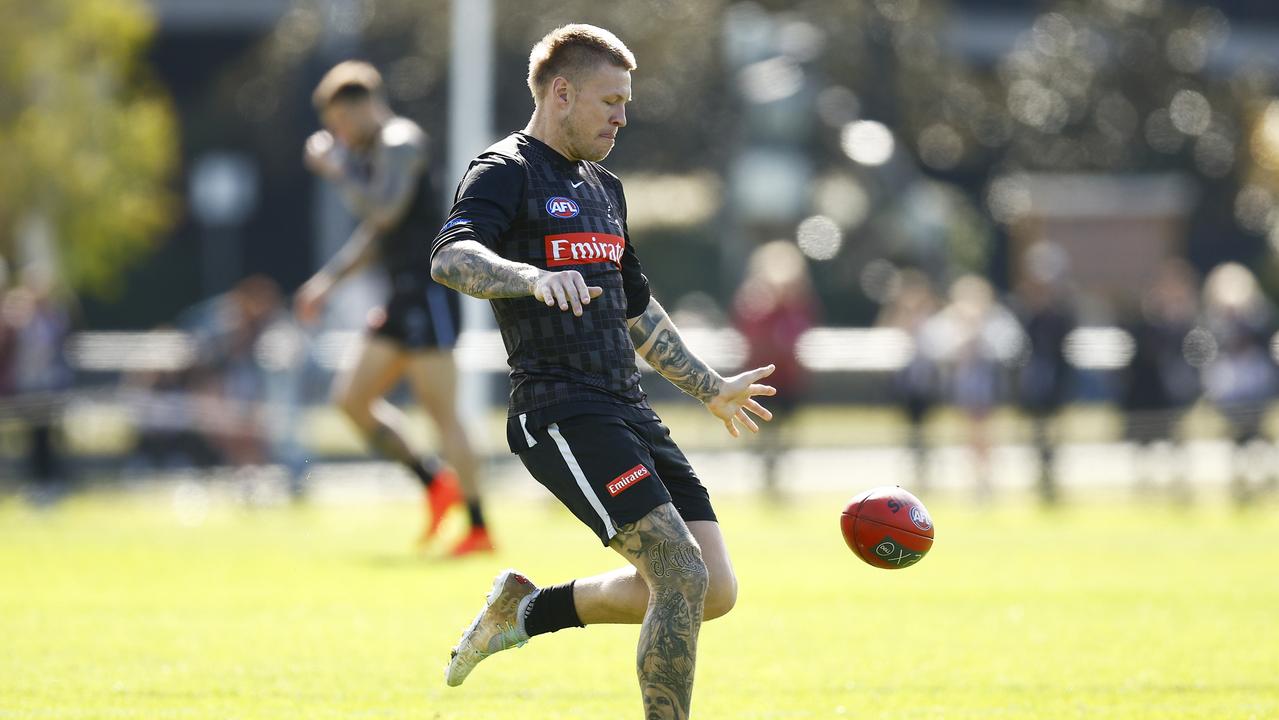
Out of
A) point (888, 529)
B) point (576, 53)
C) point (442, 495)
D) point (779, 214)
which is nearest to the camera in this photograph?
point (576, 53)

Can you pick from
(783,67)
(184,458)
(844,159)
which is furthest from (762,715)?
(844,159)

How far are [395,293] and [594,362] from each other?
5832 millimetres

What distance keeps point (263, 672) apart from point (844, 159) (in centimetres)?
3277

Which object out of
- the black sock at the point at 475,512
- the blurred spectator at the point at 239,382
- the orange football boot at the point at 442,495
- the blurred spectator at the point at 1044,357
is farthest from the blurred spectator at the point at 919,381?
the black sock at the point at 475,512

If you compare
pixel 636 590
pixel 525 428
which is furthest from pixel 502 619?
pixel 525 428

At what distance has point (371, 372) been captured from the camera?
11.5 meters

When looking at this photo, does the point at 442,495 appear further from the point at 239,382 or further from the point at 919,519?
the point at 239,382

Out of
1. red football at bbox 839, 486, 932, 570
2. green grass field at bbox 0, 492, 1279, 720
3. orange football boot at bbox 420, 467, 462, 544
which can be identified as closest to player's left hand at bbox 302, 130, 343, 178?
orange football boot at bbox 420, 467, 462, 544

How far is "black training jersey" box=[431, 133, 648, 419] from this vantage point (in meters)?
5.89

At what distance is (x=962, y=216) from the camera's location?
44.5m

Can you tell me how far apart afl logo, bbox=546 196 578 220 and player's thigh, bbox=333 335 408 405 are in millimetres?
5650

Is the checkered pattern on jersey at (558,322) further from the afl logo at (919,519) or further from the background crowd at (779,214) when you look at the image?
the background crowd at (779,214)

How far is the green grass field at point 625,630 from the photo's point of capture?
6.94 metres

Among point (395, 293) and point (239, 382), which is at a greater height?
point (395, 293)
